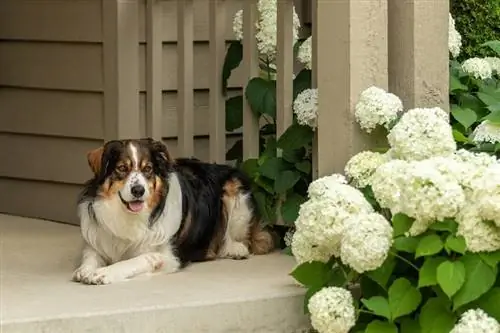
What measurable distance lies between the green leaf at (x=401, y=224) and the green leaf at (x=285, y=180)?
43.2 inches

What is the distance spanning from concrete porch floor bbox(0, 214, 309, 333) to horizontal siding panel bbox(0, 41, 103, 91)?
1.14m

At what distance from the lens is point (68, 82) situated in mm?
5895

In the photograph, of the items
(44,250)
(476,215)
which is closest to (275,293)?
(476,215)

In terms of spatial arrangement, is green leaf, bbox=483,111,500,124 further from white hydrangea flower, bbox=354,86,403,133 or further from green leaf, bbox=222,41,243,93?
green leaf, bbox=222,41,243,93

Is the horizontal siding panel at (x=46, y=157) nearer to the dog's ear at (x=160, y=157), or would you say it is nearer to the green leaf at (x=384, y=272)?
the dog's ear at (x=160, y=157)

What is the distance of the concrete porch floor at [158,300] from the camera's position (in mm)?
3930

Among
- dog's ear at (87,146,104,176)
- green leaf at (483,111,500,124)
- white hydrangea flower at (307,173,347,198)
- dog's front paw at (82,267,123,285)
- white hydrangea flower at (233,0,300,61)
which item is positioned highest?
white hydrangea flower at (233,0,300,61)

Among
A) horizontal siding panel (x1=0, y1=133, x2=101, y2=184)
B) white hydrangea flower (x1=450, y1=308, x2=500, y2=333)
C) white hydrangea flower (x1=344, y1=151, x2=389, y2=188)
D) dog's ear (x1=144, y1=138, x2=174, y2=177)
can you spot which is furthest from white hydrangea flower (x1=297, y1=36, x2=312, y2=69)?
white hydrangea flower (x1=450, y1=308, x2=500, y2=333)

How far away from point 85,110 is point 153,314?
202 cm

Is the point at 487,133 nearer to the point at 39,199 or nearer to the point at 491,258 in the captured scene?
the point at 491,258

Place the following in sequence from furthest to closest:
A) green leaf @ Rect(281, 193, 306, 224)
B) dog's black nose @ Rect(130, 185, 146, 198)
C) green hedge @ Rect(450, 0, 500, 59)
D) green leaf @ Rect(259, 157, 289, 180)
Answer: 1. green hedge @ Rect(450, 0, 500, 59)
2. green leaf @ Rect(259, 157, 289, 180)
3. green leaf @ Rect(281, 193, 306, 224)
4. dog's black nose @ Rect(130, 185, 146, 198)

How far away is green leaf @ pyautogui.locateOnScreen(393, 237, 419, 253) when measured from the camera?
391 centimetres

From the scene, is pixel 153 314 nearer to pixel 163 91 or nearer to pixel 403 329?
pixel 403 329

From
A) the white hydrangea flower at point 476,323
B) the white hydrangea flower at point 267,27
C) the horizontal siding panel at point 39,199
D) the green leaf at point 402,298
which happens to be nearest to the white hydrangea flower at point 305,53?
the white hydrangea flower at point 267,27
